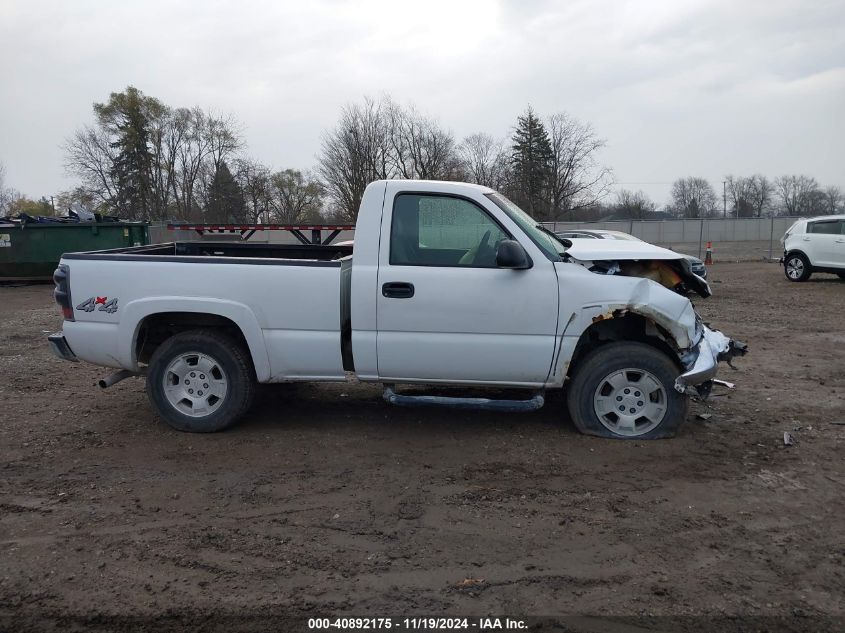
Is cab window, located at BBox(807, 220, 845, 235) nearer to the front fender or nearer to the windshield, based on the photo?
the windshield

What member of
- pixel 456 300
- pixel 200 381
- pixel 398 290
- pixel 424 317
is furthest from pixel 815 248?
pixel 200 381

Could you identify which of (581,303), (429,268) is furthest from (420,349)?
(581,303)

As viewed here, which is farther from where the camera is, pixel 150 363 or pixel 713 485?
pixel 150 363

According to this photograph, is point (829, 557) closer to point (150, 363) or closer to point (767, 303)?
point (150, 363)

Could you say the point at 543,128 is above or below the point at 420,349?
above

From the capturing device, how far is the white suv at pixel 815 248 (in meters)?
16.3

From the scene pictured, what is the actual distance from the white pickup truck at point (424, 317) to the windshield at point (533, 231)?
2 centimetres

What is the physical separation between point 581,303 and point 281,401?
9.94 feet

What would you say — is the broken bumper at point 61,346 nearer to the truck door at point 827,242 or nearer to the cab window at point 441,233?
the cab window at point 441,233

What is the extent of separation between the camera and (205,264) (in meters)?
5.14

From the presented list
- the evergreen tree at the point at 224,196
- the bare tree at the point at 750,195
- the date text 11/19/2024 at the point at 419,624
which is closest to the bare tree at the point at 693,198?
the bare tree at the point at 750,195

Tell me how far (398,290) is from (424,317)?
279mm

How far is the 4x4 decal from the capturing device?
525 cm

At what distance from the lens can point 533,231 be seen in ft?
16.9
